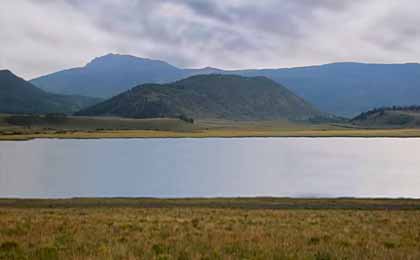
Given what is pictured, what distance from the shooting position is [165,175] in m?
66.2

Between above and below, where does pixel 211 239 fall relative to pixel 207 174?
above

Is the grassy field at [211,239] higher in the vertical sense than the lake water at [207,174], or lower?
higher

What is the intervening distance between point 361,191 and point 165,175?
80.1 feet

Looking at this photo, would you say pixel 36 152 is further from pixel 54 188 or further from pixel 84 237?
pixel 84 237

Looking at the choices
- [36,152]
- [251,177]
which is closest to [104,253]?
[251,177]

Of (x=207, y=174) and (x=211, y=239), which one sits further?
(x=207, y=174)

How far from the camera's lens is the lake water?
51312 millimetres

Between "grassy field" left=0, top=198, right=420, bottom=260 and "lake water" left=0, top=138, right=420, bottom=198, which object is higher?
"grassy field" left=0, top=198, right=420, bottom=260

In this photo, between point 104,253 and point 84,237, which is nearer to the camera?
point 104,253

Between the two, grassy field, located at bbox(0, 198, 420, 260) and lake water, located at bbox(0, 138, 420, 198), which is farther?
lake water, located at bbox(0, 138, 420, 198)

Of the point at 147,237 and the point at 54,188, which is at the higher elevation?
the point at 147,237

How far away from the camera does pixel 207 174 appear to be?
220ft

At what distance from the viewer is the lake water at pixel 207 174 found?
51312 mm

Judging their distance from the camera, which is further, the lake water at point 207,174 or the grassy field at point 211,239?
the lake water at point 207,174
